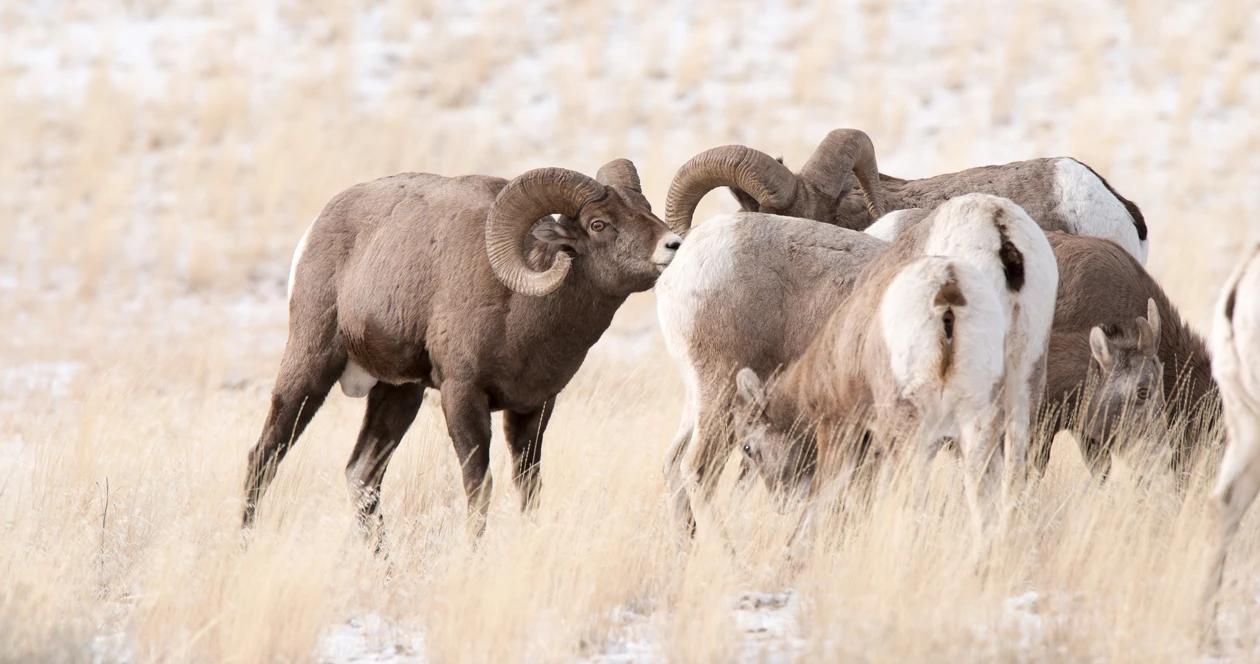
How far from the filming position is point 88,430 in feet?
31.7

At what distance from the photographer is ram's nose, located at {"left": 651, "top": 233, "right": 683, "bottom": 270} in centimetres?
778

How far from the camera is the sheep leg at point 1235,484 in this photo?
18.9 feet

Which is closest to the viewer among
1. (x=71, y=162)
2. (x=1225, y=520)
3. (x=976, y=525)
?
(x=1225, y=520)

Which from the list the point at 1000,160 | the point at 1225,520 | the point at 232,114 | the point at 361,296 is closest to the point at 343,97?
the point at 232,114

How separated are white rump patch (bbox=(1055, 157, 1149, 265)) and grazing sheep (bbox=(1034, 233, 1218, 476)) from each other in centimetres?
154

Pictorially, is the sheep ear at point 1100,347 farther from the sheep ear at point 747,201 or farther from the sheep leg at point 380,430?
the sheep leg at point 380,430

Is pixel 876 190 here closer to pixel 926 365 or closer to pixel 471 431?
pixel 471 431

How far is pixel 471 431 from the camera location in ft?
25.7

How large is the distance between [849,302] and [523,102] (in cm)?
1728

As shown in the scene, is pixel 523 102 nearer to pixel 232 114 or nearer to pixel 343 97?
pixel 343 97

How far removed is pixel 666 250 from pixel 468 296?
95 cm

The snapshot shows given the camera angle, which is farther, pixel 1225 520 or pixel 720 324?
pixel 720 324

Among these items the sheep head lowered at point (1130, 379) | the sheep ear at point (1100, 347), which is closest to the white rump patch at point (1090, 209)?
the sheep head lowered at point (1130, 379)

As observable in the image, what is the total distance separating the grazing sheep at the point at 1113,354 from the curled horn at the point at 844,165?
165 cm
